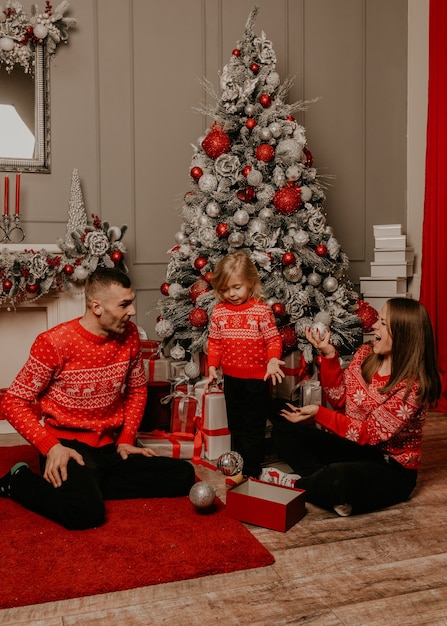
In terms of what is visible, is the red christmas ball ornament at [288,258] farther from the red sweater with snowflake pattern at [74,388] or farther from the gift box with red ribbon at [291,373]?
the red sweater with snowflake pattern at [74,388]

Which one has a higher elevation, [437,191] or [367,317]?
[437,191]

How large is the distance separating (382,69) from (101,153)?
2324 mm

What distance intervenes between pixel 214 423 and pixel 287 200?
1.27 metres

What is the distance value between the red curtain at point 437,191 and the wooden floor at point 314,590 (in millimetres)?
2196

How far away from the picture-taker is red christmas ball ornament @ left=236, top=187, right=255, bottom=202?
3439 mm

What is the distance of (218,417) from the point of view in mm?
3014

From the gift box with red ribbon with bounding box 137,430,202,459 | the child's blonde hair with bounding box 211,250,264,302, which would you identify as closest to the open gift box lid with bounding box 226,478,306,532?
the gift box with red ribbon with bounding box 137,430,202,459

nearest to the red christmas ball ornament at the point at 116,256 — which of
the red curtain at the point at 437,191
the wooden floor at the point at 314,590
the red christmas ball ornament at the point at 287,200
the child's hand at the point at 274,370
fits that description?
the red christmas ball ornament at the point at 287,200

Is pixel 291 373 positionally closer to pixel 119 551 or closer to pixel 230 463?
pixel 230 463

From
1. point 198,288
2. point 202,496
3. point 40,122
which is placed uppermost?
point 40,122

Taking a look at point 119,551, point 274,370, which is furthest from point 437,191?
point 119,551

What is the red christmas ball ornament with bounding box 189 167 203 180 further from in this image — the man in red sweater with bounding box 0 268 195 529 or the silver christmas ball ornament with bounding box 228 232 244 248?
the man in red sweater with bounding box 0 268 195 529

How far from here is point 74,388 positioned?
2398 mm

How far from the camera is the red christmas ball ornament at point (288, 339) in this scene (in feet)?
11.1
